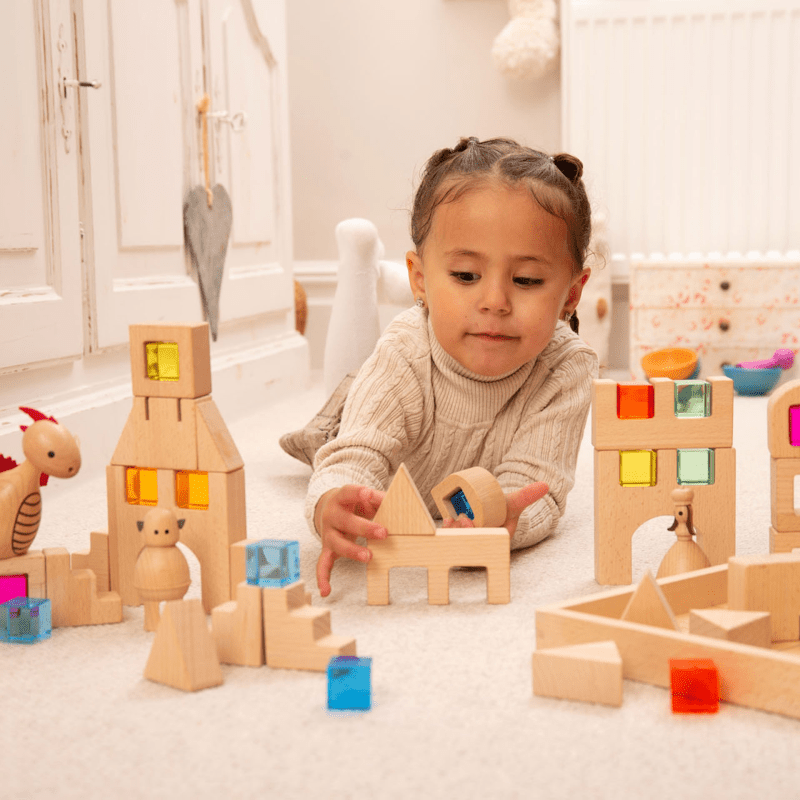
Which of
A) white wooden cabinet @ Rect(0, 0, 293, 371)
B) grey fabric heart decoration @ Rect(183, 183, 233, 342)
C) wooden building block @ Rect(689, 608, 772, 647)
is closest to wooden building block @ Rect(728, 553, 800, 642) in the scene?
wooden building block @ Rect(689, 608, 772, 647)

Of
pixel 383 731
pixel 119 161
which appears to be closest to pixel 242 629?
pixel 383 731

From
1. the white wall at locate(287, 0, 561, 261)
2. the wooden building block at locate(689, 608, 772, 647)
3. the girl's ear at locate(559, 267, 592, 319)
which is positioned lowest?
the wooden building block at locate(689, 608, 772, 647)

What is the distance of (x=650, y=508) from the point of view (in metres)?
0.81

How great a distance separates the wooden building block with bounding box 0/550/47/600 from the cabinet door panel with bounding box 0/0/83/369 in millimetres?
551

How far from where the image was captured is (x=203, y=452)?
0.74m

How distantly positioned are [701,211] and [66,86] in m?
1.68

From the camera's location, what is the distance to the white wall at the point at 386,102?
256cm

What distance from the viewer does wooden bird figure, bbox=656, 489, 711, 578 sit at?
767 mm

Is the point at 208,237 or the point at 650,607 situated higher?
the point at 208,237

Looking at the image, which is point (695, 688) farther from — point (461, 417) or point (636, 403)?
point (461, 417)

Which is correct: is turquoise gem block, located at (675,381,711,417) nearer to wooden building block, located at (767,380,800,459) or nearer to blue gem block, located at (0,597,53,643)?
wooden building block, located at (767,380,800,459)

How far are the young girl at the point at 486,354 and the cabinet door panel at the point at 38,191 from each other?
1.61ft

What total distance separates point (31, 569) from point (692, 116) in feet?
7.13

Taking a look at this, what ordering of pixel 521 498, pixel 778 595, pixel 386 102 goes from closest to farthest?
pixel 778 595
pixel 521 498
pixel 386 102
